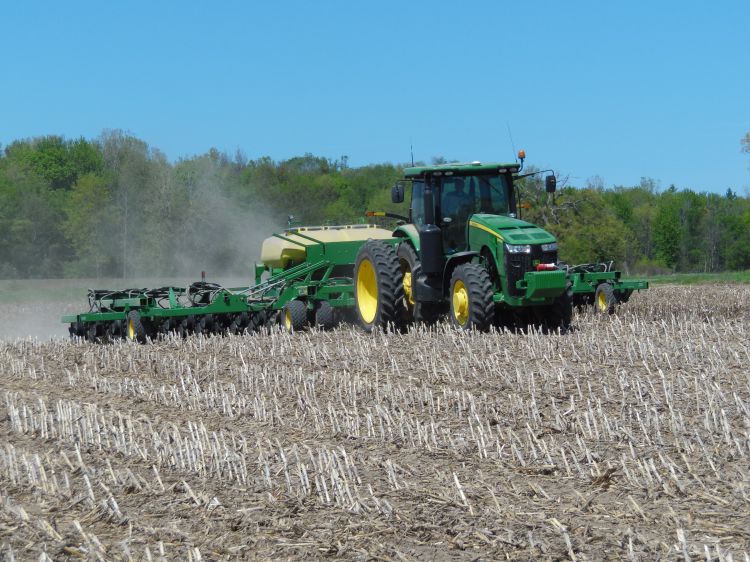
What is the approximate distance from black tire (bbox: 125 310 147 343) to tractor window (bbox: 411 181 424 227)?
4114 mm

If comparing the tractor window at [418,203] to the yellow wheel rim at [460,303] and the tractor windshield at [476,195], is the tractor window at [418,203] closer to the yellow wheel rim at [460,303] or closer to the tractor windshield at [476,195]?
the tractor windshield at [476,195]

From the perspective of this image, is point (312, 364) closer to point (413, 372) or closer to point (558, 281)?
point (413, 372)

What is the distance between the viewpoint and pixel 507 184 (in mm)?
13750

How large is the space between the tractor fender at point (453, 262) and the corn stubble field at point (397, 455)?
167 cm

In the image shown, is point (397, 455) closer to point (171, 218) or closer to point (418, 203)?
point (418, 203)

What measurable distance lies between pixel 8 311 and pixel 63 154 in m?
46.4

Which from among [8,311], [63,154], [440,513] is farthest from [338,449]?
[63,154]

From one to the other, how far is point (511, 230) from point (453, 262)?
989 mm

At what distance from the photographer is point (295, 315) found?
1509 centimetres

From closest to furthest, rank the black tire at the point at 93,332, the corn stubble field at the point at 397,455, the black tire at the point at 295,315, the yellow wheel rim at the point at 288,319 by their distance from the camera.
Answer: the corn stubble field at the point at 397,455, the black tire at the point at 93,332, the black tire at the point at 295,315, the yellow wheel rim at the point at 288,319

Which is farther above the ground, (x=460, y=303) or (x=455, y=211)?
(x=455, y=211)

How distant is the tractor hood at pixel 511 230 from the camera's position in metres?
12.2

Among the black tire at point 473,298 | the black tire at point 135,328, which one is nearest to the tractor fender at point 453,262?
the black tire at point 473,298

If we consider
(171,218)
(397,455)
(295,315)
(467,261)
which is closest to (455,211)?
(467,261)
